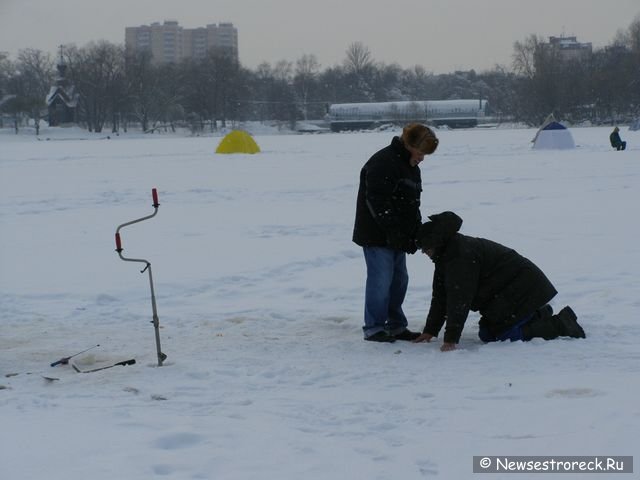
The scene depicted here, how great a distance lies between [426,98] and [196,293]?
438 ft

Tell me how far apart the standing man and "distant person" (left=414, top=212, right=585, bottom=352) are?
10.3 inches

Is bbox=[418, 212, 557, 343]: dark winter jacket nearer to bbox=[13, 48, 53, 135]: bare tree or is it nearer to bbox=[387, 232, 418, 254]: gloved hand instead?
bbox=[387, 232, 418, 254]: gloved hand

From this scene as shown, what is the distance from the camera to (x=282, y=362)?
5.82 meters

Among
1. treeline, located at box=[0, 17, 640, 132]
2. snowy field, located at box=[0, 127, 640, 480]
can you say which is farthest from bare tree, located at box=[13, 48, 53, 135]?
snowy field, located at box=[0, 127, 640, 480]

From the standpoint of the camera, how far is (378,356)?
5.89m

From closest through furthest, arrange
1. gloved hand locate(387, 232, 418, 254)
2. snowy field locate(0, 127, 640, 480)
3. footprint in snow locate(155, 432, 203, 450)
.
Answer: snowy field locate(0, 127, 640, 480) → footprint in snow locate(155, 432, 203, 450) → gloved hand locate(387, 232, 418, 254)

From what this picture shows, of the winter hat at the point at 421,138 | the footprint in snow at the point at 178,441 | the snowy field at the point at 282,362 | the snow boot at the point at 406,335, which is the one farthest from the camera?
the snow boot at the point at 406,335

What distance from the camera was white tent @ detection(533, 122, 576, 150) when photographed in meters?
32.5

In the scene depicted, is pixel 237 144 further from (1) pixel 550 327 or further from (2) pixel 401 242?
(1) pixel 550 327

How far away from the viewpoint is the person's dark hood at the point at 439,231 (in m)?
5.96

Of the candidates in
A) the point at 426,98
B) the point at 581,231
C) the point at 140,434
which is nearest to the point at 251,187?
the point at 581,231

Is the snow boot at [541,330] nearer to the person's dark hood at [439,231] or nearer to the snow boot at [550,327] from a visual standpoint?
the snow boot at [550,327]

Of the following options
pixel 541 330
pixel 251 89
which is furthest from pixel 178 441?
pixel 251 89

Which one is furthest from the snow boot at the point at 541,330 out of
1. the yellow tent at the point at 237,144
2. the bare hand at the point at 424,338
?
the yellow tent at the point at 237,144
